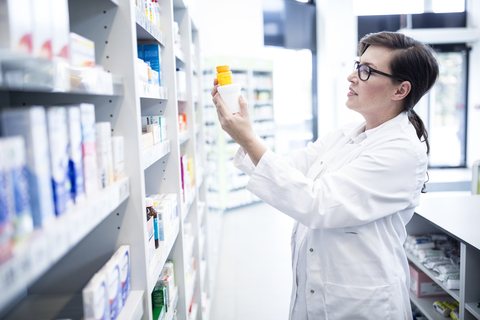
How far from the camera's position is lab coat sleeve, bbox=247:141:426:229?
4.26 feet

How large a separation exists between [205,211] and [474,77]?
7227 millimetres

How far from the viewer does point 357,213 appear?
1299mm

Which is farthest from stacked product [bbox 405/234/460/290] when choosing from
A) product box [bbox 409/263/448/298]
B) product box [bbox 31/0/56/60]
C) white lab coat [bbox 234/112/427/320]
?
product box [bbox 31/0/56/60]

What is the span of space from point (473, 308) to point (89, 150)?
2139 mm

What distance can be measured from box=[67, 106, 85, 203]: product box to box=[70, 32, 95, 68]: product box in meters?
0.11

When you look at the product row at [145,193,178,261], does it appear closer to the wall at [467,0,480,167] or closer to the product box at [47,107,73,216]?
the product box at [47,107,73,216]

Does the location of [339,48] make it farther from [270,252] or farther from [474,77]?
[270,252]

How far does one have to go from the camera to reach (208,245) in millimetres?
3287

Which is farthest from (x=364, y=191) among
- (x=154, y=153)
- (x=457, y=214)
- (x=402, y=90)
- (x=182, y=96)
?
(x=457, y=214)

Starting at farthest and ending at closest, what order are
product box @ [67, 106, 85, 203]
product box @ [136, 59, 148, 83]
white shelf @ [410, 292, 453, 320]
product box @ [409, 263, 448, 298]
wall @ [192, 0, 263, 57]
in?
wall @ [192, 0, 263, 57] < product box @ [409, 263, 448, 298] < white shelf @ [410, 292, 453, 320] < product box @ [136, 59, 148, 83] < product box @ [67, 106, 85, 203]

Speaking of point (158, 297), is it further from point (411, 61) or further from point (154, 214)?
point (411, 61)

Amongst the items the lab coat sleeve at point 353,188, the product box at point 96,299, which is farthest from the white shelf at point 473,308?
the product box at point 96,299

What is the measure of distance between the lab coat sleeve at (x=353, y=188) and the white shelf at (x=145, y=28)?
0.71m

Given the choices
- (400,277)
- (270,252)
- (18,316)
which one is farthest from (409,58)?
(270,252)
